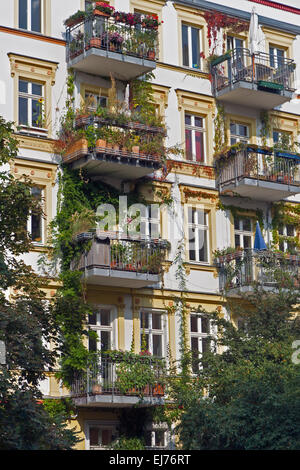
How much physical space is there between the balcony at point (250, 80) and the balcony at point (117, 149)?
3.81m

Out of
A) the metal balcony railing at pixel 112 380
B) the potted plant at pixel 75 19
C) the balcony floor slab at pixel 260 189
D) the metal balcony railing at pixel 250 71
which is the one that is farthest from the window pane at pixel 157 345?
the potted plant at pixel 75 19

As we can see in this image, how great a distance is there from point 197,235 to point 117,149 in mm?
4388

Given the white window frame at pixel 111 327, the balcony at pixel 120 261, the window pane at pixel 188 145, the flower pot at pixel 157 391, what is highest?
the window pane at pixel 188 145

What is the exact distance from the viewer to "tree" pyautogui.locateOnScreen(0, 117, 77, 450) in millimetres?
21812

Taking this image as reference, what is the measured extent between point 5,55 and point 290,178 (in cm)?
971

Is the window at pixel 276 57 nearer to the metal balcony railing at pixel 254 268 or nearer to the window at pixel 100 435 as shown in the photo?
the metal balcony railing at pixel 254 268

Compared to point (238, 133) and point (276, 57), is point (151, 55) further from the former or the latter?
point (276, 57)

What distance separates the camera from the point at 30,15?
31703 mm

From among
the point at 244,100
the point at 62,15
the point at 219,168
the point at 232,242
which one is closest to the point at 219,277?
the point at 232,242

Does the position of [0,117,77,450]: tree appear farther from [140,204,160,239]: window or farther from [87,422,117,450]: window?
[140,204,160,239]: window

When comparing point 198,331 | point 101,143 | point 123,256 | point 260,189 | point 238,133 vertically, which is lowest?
point 198,331

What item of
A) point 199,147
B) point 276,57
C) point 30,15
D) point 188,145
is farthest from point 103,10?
point 276,57

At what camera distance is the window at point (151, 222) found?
32.5 m

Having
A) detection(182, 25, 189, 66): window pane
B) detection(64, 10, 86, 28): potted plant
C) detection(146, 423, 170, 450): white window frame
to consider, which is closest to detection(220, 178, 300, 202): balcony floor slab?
detection(182, 25, 189, 66): window pane
